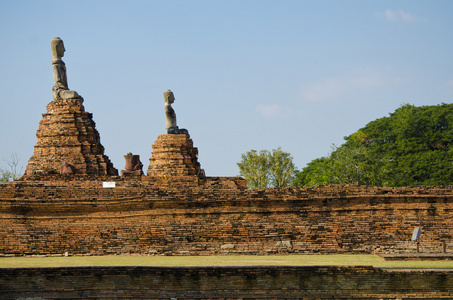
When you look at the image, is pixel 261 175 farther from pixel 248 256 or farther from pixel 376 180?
pixel 248 256

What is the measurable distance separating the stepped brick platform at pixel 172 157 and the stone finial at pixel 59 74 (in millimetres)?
3601

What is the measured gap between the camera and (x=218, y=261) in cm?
1579

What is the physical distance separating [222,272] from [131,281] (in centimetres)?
170

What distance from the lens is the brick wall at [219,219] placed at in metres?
18.1

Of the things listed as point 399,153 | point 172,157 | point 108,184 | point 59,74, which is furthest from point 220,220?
point 399,153

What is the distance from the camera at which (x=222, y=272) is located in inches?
531

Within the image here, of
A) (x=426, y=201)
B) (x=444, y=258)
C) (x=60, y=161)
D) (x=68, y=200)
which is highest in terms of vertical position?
(x=60, y=161)

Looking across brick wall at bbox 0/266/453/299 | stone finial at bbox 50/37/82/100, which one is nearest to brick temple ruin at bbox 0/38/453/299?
brick wall at bbox 0/266/453/299

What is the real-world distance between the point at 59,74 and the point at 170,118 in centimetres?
464

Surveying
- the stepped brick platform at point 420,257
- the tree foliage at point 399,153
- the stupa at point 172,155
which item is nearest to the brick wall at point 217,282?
the stepped brick platform at point 420,257

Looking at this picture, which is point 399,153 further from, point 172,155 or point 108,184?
point 108,184

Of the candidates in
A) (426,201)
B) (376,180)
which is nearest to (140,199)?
(426,201)

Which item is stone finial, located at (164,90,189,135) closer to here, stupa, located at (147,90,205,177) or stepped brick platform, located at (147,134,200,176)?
stupa, located at (147,90,205,177)

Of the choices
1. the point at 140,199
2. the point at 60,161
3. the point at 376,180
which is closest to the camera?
the point at 140,199
